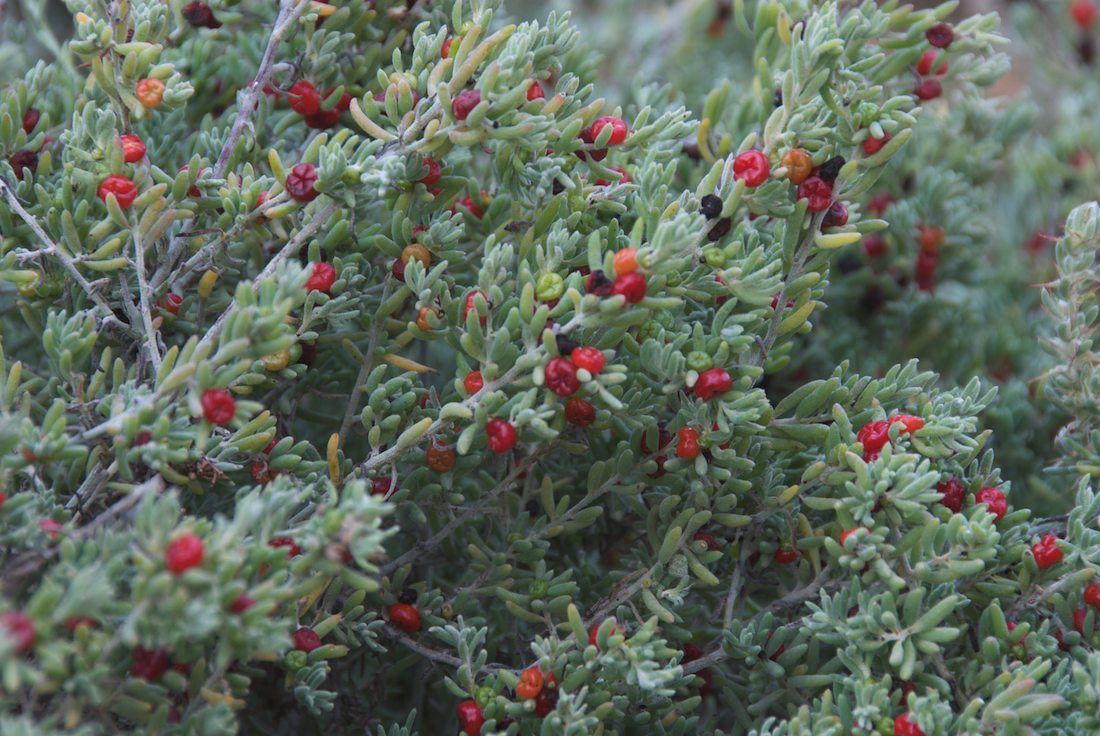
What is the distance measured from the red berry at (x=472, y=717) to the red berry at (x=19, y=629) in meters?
0.71

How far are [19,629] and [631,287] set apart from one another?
91cm

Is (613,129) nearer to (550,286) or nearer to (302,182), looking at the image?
(550,286)

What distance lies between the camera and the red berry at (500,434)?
5.41ft

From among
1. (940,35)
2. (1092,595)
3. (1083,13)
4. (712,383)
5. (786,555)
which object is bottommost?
(1083,13)

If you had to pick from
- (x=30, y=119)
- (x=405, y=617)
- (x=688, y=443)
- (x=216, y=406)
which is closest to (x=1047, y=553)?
(x=688, y=443)

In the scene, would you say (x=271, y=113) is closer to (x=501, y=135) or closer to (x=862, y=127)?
(x=501, y=135)

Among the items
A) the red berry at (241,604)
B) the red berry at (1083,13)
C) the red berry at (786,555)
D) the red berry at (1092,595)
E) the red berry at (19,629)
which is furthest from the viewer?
the red berry at (1083,13)

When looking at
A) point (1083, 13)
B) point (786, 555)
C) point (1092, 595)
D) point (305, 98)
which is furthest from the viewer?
point (1083, 13)

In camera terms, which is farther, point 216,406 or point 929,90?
point 929,90

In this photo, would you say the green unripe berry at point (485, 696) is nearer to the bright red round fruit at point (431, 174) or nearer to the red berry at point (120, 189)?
the bright red round fruit at point (431, 174)

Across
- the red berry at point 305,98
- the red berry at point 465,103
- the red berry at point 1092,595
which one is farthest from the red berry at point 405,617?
the red berry at point 1092,595

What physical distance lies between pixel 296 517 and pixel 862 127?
1.16 meters

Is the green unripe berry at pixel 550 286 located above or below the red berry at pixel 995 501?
above

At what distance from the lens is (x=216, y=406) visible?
1.47m
